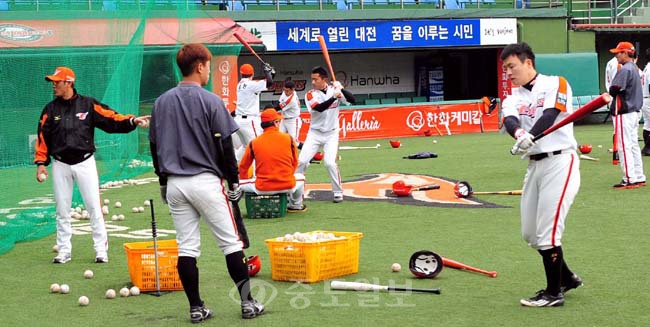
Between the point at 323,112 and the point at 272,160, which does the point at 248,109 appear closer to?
the point at 323,112

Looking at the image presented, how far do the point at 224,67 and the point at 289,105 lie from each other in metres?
1.82

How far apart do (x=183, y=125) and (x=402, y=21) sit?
26245 millimetres

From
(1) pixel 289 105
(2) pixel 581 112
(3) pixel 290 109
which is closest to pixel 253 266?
(2) pixel 581 112

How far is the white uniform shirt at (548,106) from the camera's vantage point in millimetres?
7535

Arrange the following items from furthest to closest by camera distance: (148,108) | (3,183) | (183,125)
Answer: (148,108)
(3,183)
(183,125)

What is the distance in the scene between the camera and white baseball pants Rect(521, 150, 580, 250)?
7.49 metres

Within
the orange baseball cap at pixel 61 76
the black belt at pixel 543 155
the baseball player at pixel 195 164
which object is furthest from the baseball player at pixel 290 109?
the baseball player at pixel 195 164

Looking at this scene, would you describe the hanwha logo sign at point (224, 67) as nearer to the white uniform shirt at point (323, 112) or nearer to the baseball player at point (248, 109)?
the baseball player at point (248, 109)

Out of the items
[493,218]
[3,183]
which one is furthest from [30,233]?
[493,218]

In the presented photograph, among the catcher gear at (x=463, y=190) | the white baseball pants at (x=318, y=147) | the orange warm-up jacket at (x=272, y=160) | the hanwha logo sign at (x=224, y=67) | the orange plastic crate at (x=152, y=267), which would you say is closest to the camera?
the orange plastic crate at (x=152, y=267)

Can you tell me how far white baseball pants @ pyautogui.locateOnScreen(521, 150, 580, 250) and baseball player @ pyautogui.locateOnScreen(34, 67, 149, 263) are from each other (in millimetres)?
4482

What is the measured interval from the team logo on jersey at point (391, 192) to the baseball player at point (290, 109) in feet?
9.46

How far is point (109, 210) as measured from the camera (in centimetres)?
1477

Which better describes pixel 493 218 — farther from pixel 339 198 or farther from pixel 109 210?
pixel 109 210
